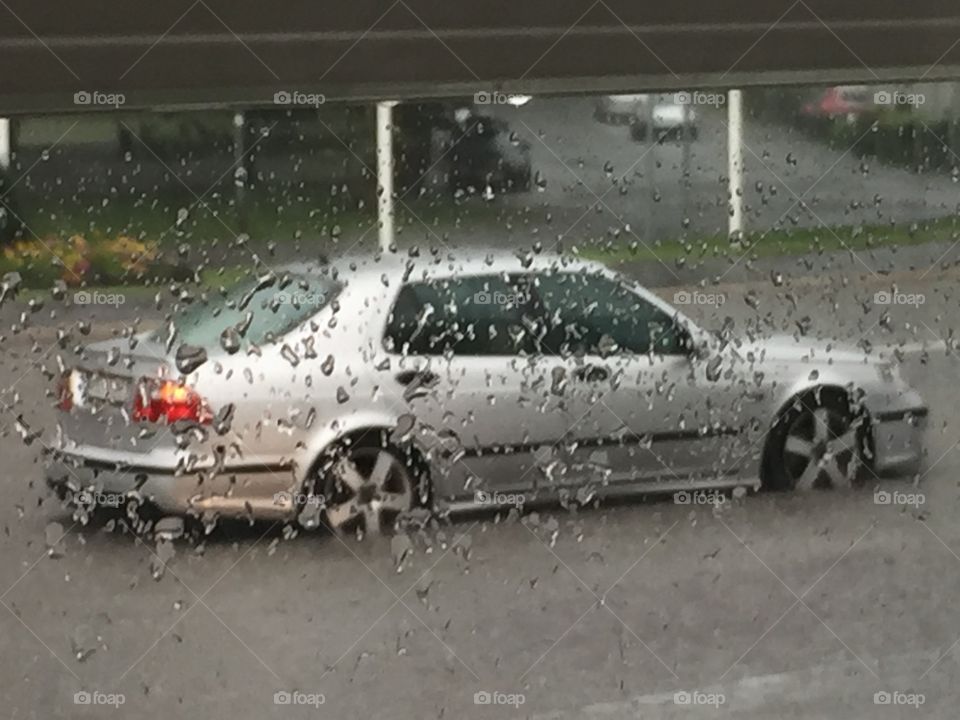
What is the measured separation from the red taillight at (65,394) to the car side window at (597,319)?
23.7 inches

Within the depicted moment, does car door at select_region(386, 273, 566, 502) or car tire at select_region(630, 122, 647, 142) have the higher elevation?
car tire at select_region(630, 122, 647, 142)

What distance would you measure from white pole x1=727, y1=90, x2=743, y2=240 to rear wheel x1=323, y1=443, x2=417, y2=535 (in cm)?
54

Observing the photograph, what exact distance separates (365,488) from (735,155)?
2.13ft

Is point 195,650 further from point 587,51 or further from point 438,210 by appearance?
point 587,51

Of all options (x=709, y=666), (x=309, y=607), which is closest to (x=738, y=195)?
(x=709, y=666)

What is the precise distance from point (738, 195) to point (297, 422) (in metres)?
0.65

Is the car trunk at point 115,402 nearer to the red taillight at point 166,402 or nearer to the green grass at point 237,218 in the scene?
the red taillight at point 166,402

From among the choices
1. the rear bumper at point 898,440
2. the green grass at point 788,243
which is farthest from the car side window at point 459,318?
the rear bumper at point 898,440

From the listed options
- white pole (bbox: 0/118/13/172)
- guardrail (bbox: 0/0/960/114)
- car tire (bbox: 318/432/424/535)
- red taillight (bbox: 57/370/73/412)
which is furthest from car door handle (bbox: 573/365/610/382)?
white pole (bbox: 0/118/13/172)

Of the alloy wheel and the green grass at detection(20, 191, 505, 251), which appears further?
the alloy wheel

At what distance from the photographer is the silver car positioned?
167 cm

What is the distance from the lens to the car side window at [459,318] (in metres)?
1.69

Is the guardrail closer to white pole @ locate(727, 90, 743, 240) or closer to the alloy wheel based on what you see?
white pole @ locate(727, 90, 743, 240)

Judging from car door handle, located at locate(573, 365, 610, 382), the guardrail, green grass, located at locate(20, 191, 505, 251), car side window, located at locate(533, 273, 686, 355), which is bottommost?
car door handle, located at locate(573, 365, 610, 382)
